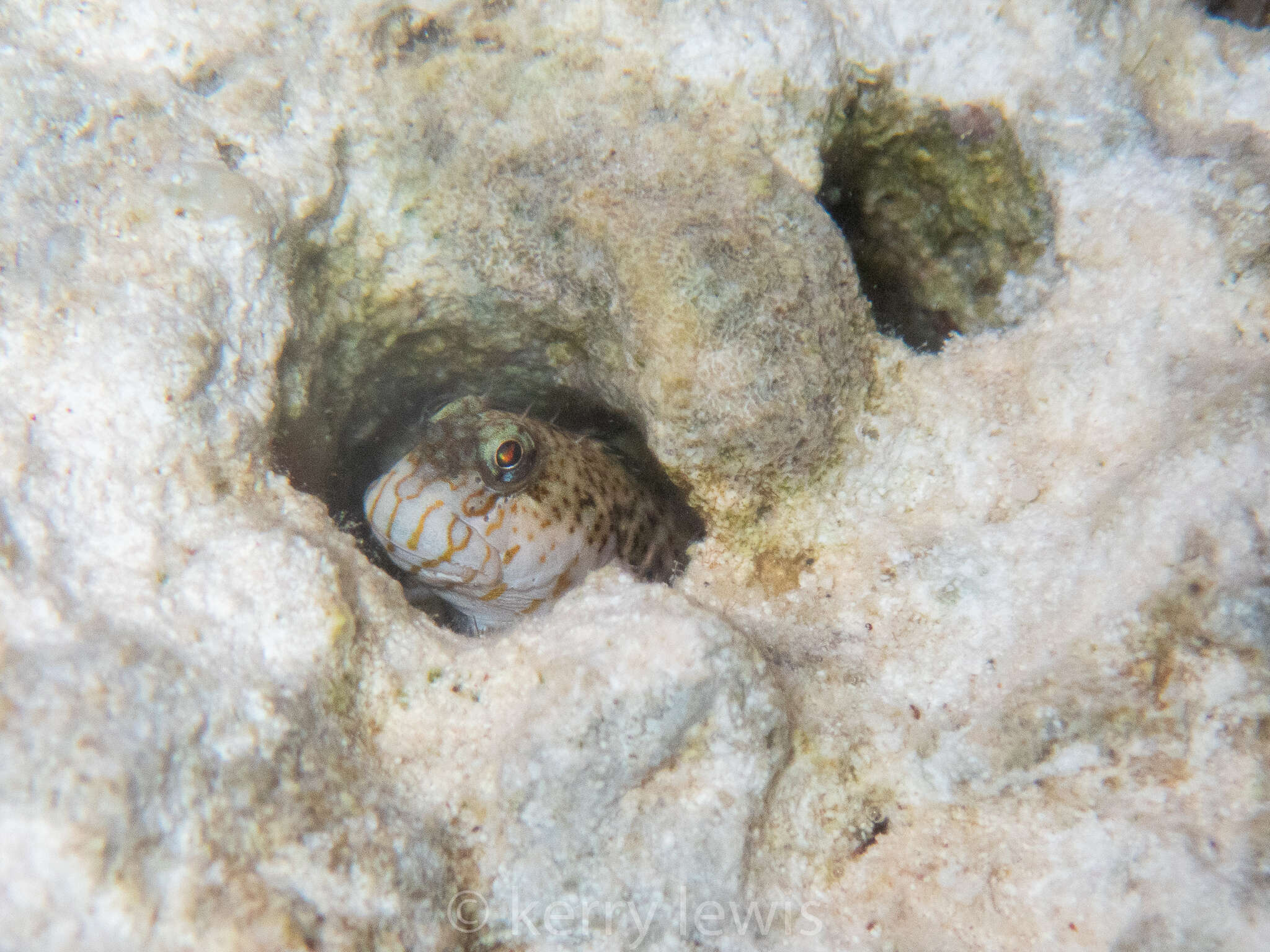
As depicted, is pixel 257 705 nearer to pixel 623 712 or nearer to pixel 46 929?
pixel 46 929

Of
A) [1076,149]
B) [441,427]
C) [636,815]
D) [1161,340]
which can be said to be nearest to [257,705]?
[636,815]

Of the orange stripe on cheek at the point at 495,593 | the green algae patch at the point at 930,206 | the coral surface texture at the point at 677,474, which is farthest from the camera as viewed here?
the orange stripe on cheek at the point at 495,593

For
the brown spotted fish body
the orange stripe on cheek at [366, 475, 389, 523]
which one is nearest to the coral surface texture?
the orange stripe on cheek at [366, 475, 389, 523]

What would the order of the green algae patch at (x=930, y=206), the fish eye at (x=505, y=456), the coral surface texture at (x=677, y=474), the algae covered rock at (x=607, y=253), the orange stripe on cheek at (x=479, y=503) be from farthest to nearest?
the orange stripe on cheek at (x=479, y=503)
the fish eye at (x=505, y=456)
the green algae patch at (x=930, y=206)
the algae covered rock at (x=607, y=253)
the coral surface texture at (x=677, y=474)

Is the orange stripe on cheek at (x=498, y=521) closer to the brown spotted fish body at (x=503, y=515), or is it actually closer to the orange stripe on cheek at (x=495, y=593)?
the brown spotted fish body at (x=503, y=515)

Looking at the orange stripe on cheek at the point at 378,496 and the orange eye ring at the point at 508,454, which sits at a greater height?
the orange eye ring at the point at 508,454

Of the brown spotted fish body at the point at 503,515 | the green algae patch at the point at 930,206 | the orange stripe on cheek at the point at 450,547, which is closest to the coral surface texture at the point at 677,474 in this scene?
the green algae patch at the point at 930,206
